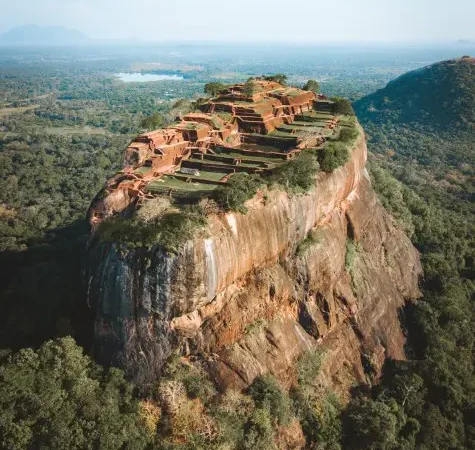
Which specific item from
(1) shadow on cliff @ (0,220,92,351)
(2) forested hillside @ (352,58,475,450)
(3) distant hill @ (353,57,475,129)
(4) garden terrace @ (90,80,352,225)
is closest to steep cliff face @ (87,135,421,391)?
(2) forested hillside @ (352,58,475,450)

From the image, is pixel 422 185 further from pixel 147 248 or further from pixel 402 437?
pixel 147 248

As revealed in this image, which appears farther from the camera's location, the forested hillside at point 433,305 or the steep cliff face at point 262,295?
the forested hillside at point 433,305

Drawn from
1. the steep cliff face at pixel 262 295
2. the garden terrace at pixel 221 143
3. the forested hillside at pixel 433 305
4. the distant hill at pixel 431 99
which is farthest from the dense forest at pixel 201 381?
the distant hill at pixel 431 99

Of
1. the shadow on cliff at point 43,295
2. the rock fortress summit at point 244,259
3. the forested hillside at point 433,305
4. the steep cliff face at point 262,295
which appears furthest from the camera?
the shadow on cliff at point 43,295

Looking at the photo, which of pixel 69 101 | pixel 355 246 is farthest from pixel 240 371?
pixel 69 101

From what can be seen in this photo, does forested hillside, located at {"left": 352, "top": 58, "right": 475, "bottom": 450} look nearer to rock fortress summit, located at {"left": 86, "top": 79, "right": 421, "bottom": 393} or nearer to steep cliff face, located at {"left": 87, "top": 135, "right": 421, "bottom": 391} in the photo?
rock fortress summit, located at {"left": 86, "top": 79, "right": 421, "bottom": 393}

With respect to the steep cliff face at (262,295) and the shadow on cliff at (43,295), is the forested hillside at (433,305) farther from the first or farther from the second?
the shadow on cliff at (43,295)
